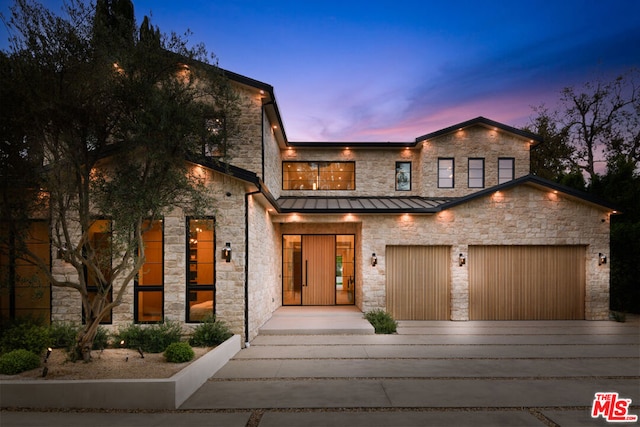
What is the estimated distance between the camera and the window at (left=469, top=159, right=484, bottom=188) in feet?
47.4

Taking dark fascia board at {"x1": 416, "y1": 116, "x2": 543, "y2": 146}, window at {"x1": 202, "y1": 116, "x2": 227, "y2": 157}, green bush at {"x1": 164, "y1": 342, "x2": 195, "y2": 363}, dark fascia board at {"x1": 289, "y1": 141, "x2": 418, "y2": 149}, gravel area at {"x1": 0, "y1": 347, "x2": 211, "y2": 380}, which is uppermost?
dark fascia board at {"x1": 416, "y1": 116, "x2": 543, "y2": 146}

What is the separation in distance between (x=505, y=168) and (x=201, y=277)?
13.0 m

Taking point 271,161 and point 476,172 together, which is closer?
point 271,161

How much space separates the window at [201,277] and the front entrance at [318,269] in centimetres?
539

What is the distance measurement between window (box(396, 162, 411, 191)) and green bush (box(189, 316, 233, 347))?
32.3 feet

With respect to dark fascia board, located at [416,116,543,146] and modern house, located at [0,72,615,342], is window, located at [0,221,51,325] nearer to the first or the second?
modern house, located at [0,72,615,342]

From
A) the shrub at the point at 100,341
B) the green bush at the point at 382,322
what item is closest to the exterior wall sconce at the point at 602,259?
the green bush at the point at 382,322

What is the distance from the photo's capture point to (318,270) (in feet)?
44.5

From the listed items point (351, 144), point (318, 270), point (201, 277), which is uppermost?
point (351, 144)

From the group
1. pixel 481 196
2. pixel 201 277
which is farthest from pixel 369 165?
pixel 201 277

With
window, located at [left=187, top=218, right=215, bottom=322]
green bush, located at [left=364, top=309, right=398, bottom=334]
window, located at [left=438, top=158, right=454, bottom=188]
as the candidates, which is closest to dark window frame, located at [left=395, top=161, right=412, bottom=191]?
window, located at [left=438, top=158, right=454, bottom=188]

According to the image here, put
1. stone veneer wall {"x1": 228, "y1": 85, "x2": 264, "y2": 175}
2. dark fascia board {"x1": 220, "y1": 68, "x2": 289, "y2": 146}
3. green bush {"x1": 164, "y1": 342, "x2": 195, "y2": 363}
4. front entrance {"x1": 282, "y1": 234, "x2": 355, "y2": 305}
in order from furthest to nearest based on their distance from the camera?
1. front entrance {"x1": 282, "y1": 234, "x2": 355, "y2": 305}
2. stone veneer wall {"x1": 228, "y1": 85, "x2": 264, "y2": 175}
3. dark fascia board {"x1": 220, "y1": 68, "x2": 289, "y2": 146}
4. green bush {"x1": 164, "y1": 342, "x2": 195, "y2": 363}

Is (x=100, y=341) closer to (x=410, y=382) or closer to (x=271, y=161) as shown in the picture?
(x=410, y=382)

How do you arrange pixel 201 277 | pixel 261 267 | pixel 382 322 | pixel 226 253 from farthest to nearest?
pixel 382 322 < pixel 261 267 < pixel 201 277 < pixel 226 253
